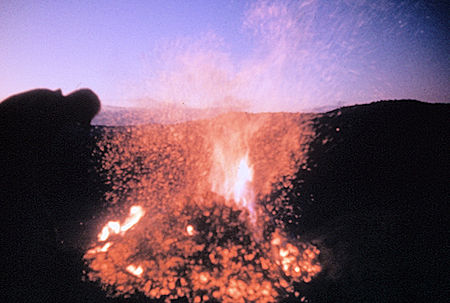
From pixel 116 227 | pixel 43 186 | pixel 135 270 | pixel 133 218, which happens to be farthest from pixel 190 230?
pixel 43 186

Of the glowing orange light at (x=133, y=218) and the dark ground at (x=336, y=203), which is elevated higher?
the dark ground at (x=336, y=203)

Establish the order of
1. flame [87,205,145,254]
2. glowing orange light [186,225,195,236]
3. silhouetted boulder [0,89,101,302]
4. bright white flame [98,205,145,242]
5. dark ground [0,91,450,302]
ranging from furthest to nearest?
bright white flame [98,205,145,242] → flame [87,205,145,254] → glowing orange light [186,225,195,236] → silhouetted boulder [0,89,101,302] → dark ground [0,91,450,302]

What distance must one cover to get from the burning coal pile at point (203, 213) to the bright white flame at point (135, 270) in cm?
3

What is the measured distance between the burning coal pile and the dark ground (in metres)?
0.52

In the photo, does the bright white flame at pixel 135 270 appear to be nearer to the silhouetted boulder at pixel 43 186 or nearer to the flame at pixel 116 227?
the flame at pixel 116 227

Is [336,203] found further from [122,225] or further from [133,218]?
[122,225]

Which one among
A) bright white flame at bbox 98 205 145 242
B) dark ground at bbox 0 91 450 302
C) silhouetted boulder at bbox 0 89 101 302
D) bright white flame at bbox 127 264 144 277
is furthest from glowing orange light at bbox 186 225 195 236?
silhouetted boulder at bbox 0 89 101 302

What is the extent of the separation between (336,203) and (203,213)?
5.07 meters

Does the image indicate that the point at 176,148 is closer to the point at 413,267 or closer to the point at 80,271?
the point at 80,271

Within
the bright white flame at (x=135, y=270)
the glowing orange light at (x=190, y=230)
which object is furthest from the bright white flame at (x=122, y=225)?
the glowing orange light at (x=190, y=230)

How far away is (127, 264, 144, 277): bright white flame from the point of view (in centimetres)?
465

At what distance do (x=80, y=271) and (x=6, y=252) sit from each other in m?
2.08

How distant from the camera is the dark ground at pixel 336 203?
4.56m

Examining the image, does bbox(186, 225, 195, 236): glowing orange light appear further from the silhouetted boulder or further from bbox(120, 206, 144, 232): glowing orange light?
the silhouetted boulder
